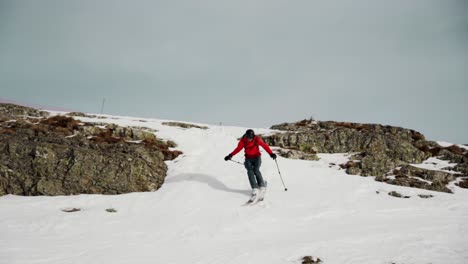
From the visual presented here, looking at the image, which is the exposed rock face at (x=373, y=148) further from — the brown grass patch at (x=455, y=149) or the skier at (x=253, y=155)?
the skier at (x=253, y=155)

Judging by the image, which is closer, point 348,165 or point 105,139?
point 348,165

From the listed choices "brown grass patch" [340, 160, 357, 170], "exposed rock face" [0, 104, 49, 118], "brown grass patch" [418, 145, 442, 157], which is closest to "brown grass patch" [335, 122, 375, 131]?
"brown grass patch" [418, 145, 442, 157]

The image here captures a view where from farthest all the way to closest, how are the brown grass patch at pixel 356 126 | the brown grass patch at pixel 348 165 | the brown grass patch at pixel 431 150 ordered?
the brown grass patch at pixel 356 126 < the brown grass patch at pixel 431 150 < the brown grass patch at pixel 348 165

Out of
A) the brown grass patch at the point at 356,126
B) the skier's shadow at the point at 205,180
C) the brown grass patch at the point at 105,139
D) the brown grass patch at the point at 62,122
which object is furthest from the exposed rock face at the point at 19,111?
the brown grass patch at the point at 356,126

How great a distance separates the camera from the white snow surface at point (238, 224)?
653 centimetres

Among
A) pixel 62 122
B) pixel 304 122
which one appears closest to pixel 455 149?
pixel 304 122

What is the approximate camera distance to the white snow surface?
653 centimetres

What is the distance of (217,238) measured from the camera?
797 cm

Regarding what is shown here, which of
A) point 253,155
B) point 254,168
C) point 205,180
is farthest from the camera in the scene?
point 205,180

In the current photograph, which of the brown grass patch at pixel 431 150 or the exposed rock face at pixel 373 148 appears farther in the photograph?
the brown grass patch at pixel 431 150

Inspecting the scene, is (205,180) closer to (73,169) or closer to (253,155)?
(253,155)

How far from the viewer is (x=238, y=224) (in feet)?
29.6

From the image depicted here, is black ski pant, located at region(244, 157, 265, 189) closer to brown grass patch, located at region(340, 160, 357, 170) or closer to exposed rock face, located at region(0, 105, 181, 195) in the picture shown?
exposed rock face, located at region(0, 105, 181, 195)

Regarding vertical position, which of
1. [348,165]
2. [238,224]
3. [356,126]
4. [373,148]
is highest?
[356,126]
